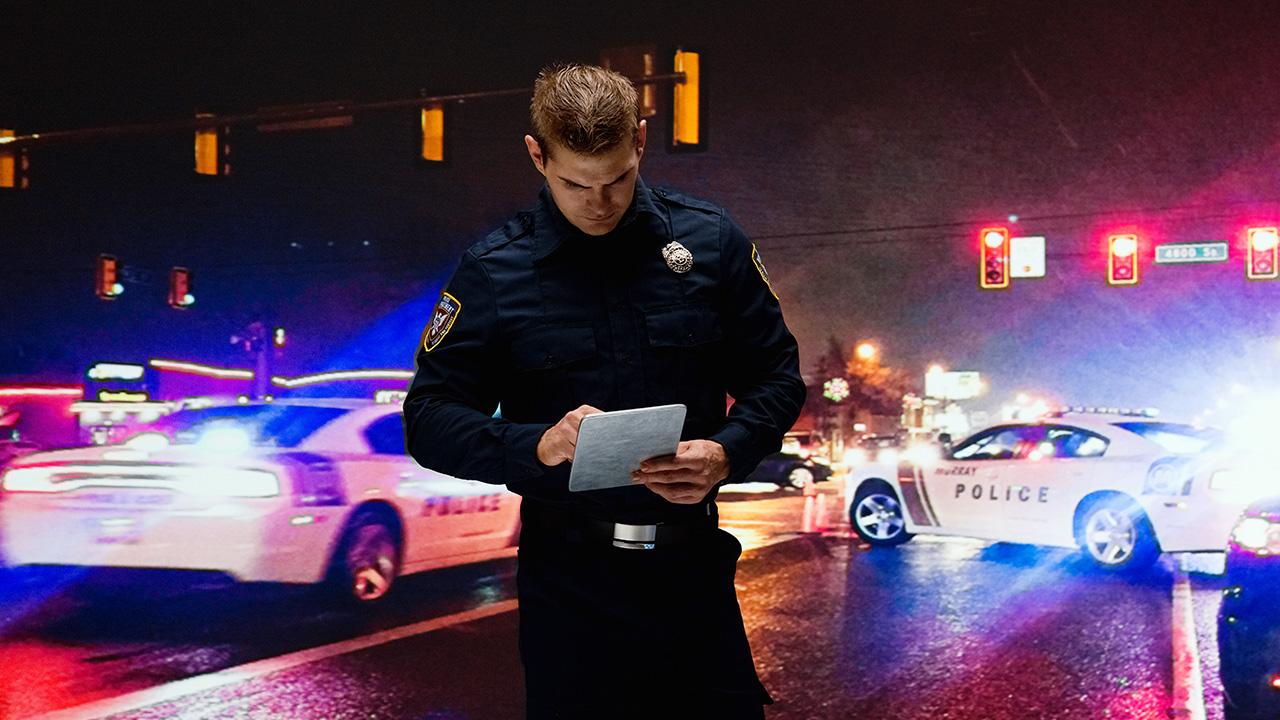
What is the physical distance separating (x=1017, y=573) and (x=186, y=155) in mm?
13769

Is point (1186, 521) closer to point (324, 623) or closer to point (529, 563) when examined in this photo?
point (324, 623)

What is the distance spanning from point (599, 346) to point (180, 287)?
15448 mm

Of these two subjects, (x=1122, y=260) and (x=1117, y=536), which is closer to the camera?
(x=1117, y=536)

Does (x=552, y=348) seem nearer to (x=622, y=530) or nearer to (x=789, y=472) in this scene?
(x=622, y=530)

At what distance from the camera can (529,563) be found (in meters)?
1.98

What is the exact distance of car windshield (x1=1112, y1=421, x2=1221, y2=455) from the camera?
7.80m

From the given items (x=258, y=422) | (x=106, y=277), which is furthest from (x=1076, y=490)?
(x=106, y=277)

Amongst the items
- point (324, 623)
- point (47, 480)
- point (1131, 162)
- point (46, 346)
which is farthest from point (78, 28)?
point (1131, 162)

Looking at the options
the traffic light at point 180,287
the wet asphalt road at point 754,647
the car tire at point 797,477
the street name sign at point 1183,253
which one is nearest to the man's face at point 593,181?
the wet asphalt road at point 754,647

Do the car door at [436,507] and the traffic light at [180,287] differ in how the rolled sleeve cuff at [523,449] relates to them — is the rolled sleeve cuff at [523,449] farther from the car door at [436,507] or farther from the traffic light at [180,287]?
the traffic light at [180,287]

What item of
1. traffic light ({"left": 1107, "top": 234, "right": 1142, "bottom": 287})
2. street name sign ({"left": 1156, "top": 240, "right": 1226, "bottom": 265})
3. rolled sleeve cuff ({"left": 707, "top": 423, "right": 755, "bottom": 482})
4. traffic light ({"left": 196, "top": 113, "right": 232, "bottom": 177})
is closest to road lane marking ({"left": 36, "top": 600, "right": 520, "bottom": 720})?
rolled sleeve cuff ({"left": 707, "top": 423, "right": 755, "bottom": 482})

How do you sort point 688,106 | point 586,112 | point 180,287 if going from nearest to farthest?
point 586,112 < point 688,106 < point 180,287

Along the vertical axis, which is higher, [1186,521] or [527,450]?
[527,450]

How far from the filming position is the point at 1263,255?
1017cm
